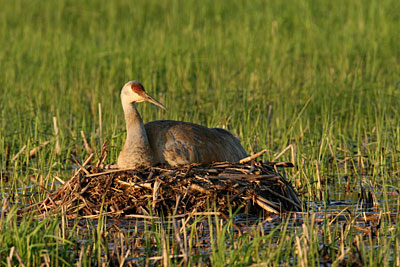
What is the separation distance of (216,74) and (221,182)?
6033 mm

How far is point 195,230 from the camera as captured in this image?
612 cm

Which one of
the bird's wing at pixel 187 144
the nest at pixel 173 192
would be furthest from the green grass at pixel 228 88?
the bird's wing at pixel 187 144

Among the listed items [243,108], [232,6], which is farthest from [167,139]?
[232,6]

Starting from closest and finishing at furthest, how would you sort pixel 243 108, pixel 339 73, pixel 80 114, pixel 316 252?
pixel 316 252 < pixel 243 108 < pixel 80 114 < pixel 339 73

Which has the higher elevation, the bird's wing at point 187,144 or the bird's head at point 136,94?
the bird's head at point 136,94

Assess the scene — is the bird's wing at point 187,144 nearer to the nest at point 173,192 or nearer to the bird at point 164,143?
the bird at point 164,143

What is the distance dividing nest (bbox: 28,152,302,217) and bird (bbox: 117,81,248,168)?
0.35 m

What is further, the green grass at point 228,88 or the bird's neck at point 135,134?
the bird's neck at point 135,134

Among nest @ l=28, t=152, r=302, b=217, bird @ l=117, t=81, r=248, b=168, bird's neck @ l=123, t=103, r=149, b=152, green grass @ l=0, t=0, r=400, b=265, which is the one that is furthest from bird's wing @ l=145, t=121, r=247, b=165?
green grass @ l=0, t=0, r=400, b=265

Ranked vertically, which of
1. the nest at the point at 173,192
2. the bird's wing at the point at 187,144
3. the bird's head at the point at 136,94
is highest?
the bird's head at the point at 136,94

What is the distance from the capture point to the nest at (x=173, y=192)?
23.5ft

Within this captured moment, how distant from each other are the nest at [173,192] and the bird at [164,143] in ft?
1.15

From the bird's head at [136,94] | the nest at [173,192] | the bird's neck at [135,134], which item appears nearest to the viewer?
the nest at [173,192]

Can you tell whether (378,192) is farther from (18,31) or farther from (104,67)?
(18,31)
